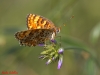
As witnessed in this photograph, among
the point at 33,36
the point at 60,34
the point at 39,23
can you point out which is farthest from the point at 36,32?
the point at 60,34

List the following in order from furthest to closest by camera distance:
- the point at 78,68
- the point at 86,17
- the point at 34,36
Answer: the point at 86,17 < the point at 78,68 < the point at 34,36

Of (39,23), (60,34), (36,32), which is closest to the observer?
(36,32)

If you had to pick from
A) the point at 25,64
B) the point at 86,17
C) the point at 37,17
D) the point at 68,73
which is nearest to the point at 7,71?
the point at 25,64

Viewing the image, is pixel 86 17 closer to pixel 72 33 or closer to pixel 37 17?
pixel 72 33

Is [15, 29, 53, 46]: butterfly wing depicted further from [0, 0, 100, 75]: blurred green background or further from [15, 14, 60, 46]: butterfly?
[0, 0, 100, 75]: blurred green background

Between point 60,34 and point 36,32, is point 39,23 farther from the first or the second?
point 60,34

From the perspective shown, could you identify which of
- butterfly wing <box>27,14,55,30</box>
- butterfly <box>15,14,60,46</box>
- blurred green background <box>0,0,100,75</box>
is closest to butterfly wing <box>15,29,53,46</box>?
butterfly <box>15,14,60,46</box>

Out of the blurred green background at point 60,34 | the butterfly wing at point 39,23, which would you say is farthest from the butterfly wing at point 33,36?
the blurred green background at point 60,34
